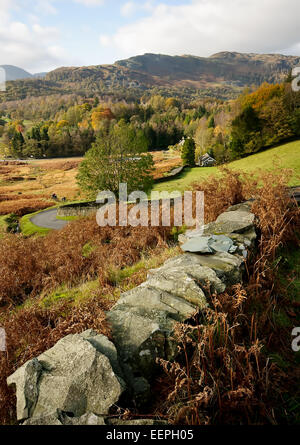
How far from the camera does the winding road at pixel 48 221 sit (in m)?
22.7

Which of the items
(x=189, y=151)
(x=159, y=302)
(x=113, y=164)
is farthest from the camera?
(x=189, y=151)

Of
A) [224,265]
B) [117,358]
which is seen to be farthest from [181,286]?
[117,358]

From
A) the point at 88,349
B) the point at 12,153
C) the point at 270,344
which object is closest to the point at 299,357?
the point at 270,344

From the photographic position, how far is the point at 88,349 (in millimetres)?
1996

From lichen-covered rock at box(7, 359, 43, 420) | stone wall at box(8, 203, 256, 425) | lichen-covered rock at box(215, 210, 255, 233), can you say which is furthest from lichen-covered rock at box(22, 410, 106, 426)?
lichen-covered rock at box(215, 210, 255, 233)

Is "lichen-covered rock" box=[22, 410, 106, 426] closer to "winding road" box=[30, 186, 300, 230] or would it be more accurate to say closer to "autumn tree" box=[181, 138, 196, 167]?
"winding road" box=[30, 186, 300, 230]

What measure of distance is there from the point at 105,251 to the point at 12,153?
303 feet

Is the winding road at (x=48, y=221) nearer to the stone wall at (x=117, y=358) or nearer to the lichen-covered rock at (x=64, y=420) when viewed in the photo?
the stone wall at (x=117, y=358)

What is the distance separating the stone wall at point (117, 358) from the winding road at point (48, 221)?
64.8 feet

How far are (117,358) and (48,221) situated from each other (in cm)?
2507

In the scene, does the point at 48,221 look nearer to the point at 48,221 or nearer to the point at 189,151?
the point at 48,221

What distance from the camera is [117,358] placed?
2.06m

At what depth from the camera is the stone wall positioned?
5.79 ft
